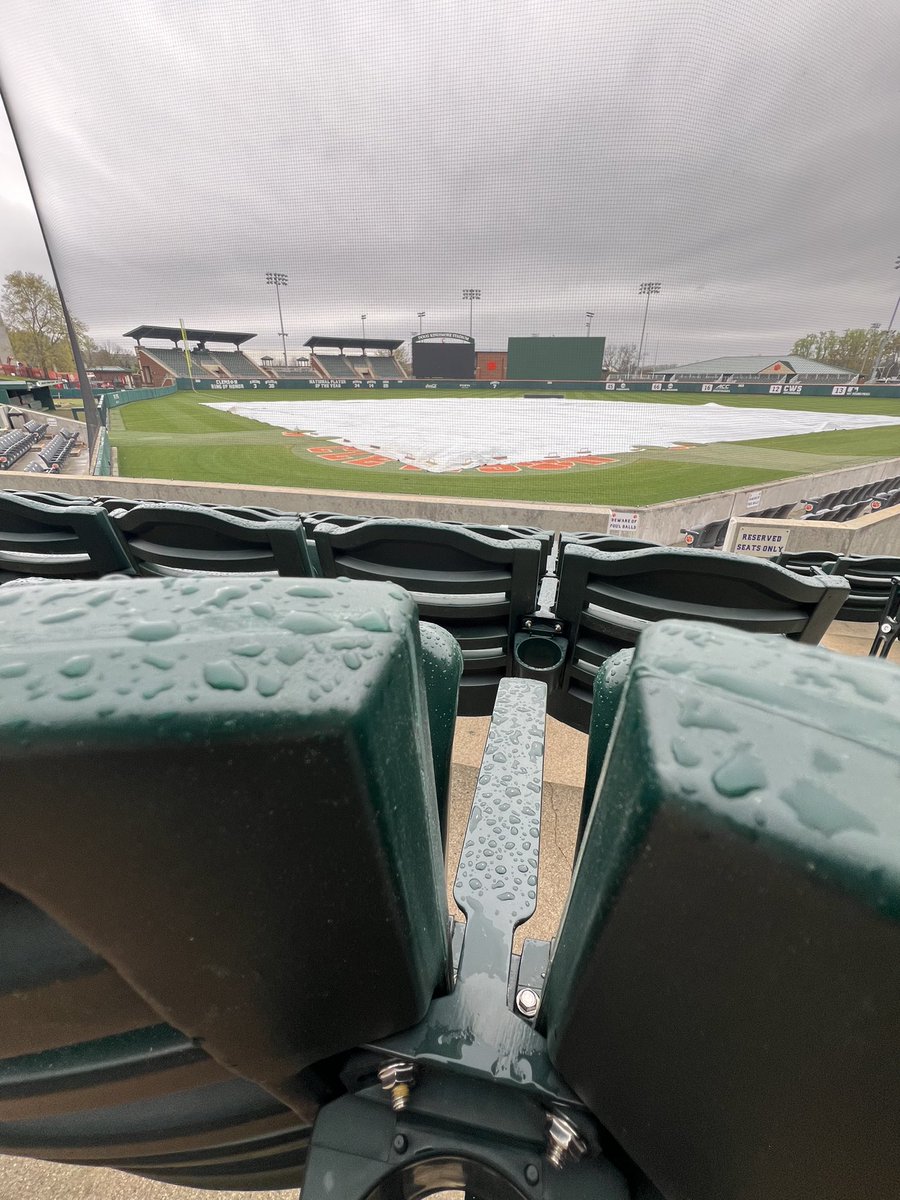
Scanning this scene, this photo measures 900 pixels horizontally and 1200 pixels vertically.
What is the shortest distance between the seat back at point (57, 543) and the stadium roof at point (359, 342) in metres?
49.2

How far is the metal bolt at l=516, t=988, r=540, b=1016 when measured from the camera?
55 centimetres

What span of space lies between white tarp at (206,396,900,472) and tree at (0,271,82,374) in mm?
21163

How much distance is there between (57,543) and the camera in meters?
2.26

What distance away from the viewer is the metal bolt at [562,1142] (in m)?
0.44

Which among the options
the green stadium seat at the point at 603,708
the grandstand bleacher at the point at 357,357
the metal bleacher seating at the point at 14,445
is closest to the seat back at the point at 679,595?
the green stadium seat at the point at 603,708

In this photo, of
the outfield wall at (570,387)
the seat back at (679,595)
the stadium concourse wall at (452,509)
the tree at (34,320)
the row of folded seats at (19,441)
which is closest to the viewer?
the seat back at (679,595)

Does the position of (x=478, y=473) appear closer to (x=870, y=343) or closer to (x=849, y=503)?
(x=849, y=503)

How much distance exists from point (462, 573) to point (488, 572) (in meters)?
0.10

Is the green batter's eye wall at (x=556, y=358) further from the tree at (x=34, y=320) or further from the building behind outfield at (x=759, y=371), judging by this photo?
the tree at (x=34, y=320)

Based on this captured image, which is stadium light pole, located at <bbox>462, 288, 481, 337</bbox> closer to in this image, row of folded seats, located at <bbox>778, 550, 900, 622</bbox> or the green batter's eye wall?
the green batter's eye wall

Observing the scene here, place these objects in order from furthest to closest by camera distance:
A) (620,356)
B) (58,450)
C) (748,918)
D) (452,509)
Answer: (620,356) < (58,450) < (452,509) < (748,918)

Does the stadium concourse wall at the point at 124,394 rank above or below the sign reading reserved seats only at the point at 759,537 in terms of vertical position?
below

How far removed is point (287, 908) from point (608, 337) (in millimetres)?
30905

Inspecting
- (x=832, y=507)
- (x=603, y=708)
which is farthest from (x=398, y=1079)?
(x=832, y=507)
